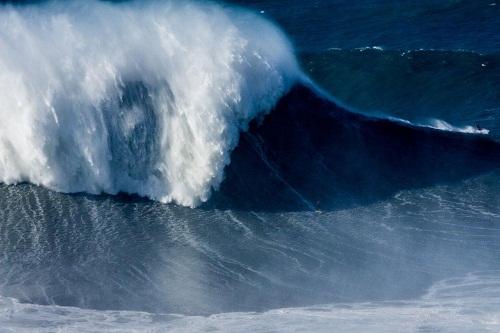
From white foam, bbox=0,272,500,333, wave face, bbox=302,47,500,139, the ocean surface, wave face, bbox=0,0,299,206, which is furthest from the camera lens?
wave face, bbox=302,47,500,139

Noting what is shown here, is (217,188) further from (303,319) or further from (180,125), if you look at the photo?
(303,319)

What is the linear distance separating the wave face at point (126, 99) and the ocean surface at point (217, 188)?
3 centimetres

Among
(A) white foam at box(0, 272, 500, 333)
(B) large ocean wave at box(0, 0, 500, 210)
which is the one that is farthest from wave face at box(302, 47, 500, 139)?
(A) white foam at box(0, 272, 500, 333)

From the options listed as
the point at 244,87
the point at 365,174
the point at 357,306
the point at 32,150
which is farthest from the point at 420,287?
the point at 32,150

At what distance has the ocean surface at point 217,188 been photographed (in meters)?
13.1

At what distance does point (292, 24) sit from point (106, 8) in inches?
363

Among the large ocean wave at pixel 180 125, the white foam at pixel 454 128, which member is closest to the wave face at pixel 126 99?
the large ocean wave at pixel 180 125

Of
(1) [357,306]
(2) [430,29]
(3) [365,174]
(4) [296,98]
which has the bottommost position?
(1) [357,306]

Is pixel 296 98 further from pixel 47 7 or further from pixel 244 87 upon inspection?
pixel 47 7

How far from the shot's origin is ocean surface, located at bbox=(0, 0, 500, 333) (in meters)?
13.1

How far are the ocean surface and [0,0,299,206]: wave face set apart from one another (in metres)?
0.03

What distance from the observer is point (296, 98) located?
764 inches

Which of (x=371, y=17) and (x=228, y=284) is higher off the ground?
(x=371, y=17)

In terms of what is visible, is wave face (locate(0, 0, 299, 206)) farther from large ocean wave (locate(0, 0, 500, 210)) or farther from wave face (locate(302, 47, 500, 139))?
wave face (locate(302, 47, 500, 139))
